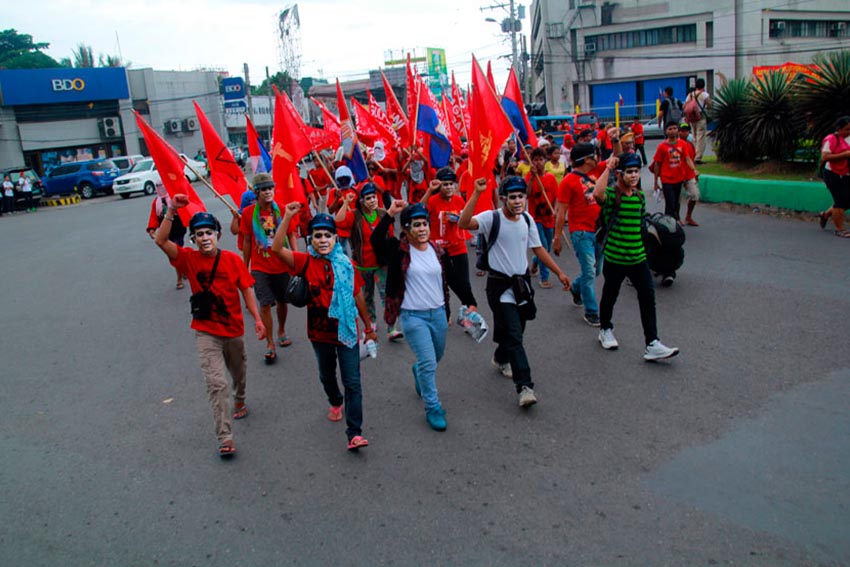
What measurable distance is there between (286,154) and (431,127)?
2888 mm

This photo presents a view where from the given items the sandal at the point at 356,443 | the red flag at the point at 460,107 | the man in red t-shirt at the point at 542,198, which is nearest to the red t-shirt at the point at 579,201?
the man in red t-shirt at the point at 542,198

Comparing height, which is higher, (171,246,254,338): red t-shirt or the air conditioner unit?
the air conditioner unit

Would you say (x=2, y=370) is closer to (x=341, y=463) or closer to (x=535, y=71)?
(x=341, y=463)

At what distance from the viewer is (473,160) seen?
616cm

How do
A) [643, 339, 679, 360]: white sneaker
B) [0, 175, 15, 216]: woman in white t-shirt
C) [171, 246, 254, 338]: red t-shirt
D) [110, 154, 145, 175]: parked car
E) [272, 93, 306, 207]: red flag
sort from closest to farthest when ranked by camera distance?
[171, 246, 254, 338]: red t-shirt → [643, 339, 679, 360]: white sneaker → [272, 93, 306, 207]: red flag → [0, 175, 15, 216]: woman in white t-shirt → [110, 154, 145, 175]: parked car

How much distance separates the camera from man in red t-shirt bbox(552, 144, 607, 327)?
6.69 m

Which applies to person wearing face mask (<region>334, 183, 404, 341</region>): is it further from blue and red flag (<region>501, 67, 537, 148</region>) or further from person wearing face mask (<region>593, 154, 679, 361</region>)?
blue and red flag (<region>501, 67, 537, 148</region>)

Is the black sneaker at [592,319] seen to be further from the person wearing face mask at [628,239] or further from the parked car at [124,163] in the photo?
the parked car at [124,163]

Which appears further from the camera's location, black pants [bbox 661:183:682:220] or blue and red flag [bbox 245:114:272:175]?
black pants [bbox 661:183:682:220]

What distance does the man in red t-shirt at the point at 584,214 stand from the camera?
6.69m

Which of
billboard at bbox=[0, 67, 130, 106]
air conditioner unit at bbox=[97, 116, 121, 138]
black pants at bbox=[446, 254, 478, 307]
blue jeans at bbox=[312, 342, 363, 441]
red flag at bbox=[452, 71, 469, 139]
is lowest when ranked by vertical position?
blue jeans at bbox=[312, 342, 363, 441]

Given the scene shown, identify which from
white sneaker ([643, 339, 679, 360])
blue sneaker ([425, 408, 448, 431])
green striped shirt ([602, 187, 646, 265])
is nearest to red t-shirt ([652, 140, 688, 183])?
green striped shirt ([602, 187, 646, 265])

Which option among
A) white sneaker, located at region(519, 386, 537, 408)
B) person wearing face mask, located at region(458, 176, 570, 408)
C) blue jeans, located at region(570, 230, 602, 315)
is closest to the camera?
white sneaker, located at region(519, 386, 537, 408)

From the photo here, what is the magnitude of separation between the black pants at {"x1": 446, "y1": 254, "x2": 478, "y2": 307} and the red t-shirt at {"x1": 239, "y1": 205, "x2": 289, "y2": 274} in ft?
5.05
